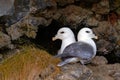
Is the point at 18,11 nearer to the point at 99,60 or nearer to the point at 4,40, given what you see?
the point at 4,40

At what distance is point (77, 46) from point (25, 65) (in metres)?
0.66

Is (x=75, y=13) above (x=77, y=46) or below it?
above

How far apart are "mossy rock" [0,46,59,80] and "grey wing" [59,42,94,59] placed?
21 cm

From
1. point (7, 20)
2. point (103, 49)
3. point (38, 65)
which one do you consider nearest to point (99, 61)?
point (103, 49)

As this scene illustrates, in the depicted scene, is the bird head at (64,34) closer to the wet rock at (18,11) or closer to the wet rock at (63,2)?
the wet rock at (63,2)

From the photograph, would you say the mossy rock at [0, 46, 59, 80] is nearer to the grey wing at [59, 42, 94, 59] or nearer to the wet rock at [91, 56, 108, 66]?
the grey wing at [59, 42, 94, 59]

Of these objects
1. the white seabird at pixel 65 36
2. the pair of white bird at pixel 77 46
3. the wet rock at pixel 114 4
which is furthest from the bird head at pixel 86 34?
the wet rock at pixel 114 4

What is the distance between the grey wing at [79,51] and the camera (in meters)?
4.57

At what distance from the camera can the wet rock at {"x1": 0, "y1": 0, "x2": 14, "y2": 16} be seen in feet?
16.0

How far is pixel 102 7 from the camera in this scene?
5.20 metres

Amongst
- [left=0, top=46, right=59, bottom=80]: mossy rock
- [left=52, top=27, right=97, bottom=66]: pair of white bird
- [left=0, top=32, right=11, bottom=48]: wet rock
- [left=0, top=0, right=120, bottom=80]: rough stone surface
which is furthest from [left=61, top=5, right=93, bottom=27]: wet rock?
[left=0, top=32, right=11, bottom=48]: wet rock

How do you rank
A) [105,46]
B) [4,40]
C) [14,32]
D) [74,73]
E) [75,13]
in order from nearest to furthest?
1. [74,73]
2. [4,40]
3. [14,32]
4. [75,13]
5. [105,46]

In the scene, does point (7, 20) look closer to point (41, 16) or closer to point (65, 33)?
point (41, 16)

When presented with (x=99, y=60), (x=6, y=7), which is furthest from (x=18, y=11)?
(x=99, y=60)
